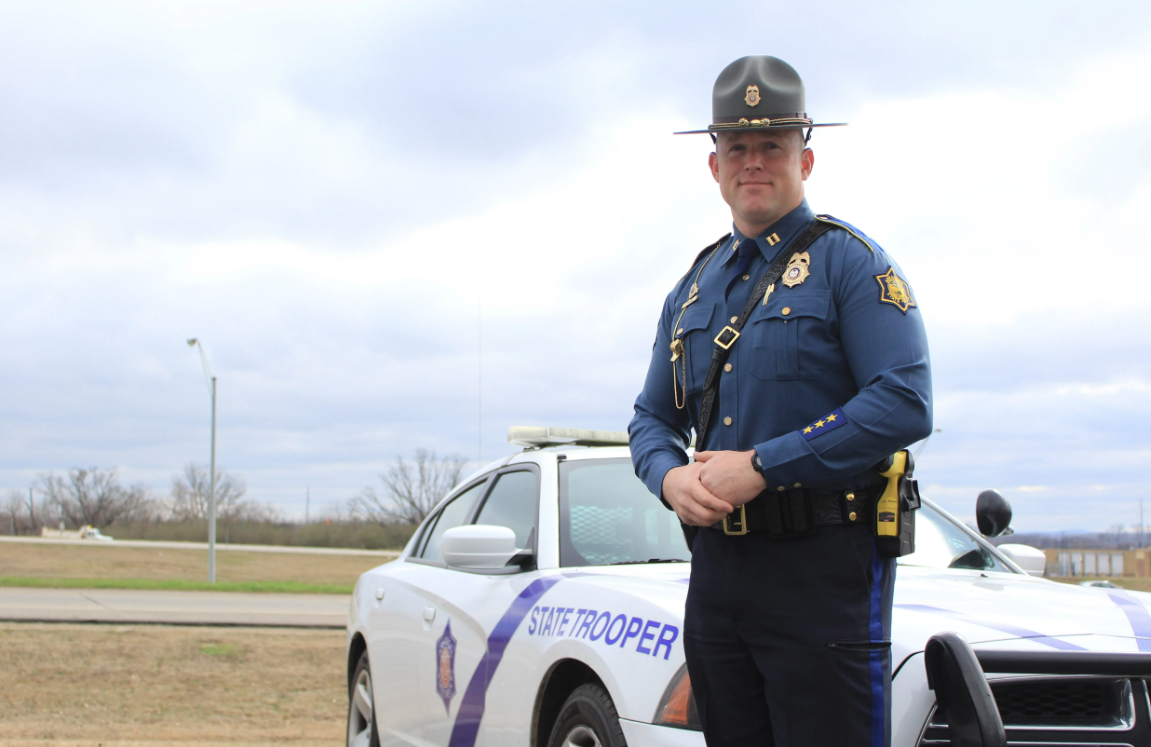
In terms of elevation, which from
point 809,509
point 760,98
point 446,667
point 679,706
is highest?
point 760,98

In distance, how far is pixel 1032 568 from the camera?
14.5 feet

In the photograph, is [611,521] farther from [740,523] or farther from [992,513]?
[740,523]

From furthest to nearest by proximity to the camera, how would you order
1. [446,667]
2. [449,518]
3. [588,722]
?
1. [449,518]
2. [446,667]
3. [588,722]

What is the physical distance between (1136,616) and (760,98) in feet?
5.36

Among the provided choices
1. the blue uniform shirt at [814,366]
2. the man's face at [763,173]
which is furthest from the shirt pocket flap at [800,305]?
the man's face at [763,173]

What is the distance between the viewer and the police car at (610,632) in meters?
2.46

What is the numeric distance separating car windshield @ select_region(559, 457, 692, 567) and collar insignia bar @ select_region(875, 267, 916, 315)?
1.98 m

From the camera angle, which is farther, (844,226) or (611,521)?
(611,521)

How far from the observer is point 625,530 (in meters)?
4.16

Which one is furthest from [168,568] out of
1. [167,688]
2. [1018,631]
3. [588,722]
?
[1018,631]

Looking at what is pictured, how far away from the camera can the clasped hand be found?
215 cm

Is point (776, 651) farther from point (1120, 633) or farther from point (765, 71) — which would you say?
point (765, 71)

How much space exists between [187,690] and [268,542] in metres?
55.3

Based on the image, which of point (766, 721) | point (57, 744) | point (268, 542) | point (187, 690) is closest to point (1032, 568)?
point (766, 721)
